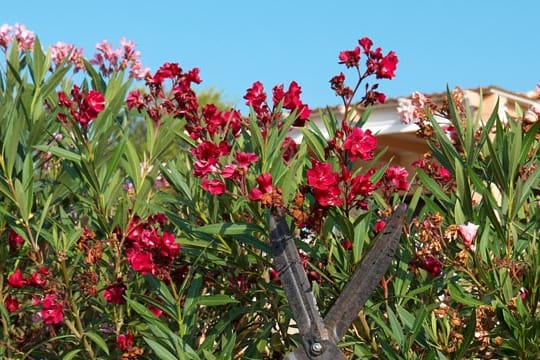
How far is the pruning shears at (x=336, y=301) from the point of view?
260cm

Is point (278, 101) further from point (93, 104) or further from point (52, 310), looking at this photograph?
point (52, 310)

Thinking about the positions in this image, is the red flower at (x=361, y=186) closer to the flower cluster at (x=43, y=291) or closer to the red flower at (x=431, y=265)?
the red flower at (x=431, y=265)

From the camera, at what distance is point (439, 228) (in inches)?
115

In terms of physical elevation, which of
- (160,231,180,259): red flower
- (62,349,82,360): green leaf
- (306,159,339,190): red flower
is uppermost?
(306,159,339,190): red flower

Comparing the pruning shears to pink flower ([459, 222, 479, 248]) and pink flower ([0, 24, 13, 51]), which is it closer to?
pink flower ([459, 222, 479, 248])

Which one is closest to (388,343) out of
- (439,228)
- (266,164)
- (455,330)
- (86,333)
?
(455,330)

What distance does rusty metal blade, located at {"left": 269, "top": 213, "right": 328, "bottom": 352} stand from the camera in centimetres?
262

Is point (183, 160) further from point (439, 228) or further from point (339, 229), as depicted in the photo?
point (439, 228)

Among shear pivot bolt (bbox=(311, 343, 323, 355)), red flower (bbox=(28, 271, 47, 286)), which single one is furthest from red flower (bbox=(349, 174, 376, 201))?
red flower (bbox=(28, 271, 47, 286))

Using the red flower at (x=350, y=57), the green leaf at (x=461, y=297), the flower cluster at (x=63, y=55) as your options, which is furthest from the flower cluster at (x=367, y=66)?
the flower cluster at (x=63, y=55)

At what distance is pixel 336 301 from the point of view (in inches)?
104

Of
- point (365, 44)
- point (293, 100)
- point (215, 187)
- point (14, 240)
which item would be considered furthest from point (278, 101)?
point (14, 240)

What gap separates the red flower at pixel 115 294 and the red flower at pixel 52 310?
161 millimetres

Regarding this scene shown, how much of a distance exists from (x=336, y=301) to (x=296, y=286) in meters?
0.11
